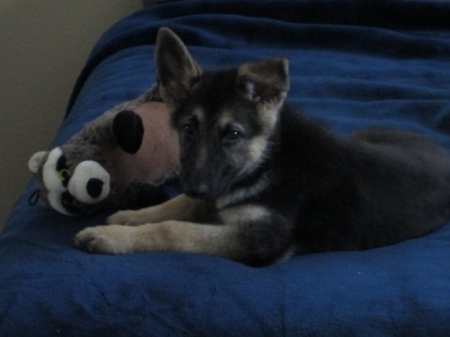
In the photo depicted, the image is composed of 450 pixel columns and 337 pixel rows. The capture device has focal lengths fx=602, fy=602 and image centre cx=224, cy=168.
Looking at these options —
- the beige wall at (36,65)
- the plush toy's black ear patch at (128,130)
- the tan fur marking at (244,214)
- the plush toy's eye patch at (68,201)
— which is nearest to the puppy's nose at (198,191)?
the tan fur marking at (244,214)

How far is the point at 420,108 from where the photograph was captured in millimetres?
2730

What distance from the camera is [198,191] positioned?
181 centimetres

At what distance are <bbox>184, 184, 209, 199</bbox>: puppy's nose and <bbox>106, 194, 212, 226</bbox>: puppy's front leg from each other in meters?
0.22

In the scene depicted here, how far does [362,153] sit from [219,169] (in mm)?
476

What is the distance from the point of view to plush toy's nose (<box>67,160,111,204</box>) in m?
1.89

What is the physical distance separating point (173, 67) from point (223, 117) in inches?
11.4

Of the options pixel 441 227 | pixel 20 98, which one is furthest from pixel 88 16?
pixel 441 227

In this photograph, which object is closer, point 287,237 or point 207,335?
point 207,335

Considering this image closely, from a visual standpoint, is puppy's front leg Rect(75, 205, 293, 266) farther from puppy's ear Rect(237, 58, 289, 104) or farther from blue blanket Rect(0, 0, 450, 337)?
puppy's ear Rect(237, 58, 289, 104)

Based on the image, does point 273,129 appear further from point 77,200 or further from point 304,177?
point 77,200

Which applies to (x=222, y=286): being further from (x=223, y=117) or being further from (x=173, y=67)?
(x=173, y=67)

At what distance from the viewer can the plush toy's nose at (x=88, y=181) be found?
1.89 m

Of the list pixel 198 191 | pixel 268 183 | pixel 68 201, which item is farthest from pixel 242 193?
pixel 68 201

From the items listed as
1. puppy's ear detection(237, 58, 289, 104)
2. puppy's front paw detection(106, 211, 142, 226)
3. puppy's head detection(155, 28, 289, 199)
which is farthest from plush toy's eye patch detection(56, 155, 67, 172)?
puppy's ear detection(237, 58, 289, 104)
